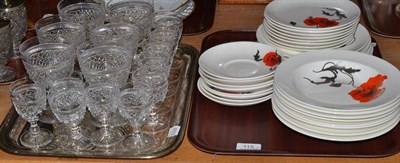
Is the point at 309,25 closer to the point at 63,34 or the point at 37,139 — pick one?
the point at 63,34

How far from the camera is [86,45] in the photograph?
132cm

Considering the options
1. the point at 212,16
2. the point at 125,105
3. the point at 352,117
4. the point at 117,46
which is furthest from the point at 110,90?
the point at 212,16

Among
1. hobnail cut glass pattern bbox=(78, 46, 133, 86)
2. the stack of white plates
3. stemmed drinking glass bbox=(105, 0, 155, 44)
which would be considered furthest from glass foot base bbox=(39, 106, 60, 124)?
the stack of white plates

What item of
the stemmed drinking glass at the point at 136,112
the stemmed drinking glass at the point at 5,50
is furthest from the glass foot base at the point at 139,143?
the stemmed drinking glass at the point at 5,50

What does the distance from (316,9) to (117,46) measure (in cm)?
51

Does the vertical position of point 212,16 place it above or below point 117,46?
below

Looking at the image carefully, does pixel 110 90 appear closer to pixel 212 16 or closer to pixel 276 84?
pixel 276 84

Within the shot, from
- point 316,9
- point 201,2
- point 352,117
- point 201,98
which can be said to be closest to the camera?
point 352,117

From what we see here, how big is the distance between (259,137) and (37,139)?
0.41 metres

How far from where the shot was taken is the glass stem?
3.79 feet

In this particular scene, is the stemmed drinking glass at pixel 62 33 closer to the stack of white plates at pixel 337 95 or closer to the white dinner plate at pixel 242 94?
Answer: the white dinner plate at pixel 242 94

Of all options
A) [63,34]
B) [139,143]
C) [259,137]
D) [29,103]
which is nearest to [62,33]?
[63,34]

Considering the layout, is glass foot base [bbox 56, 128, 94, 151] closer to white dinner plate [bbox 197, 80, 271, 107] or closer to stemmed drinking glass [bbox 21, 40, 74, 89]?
stemmed drinking glass [bbox 21, 40, 74, 89]

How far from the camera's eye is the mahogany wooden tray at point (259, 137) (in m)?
1.08
